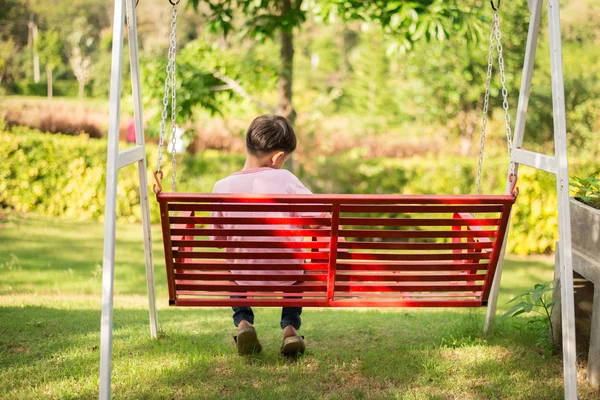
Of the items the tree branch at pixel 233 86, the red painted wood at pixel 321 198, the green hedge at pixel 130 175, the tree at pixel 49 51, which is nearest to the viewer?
the red painted wood at pixel 321 198

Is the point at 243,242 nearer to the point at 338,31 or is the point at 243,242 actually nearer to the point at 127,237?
the point at 127,237

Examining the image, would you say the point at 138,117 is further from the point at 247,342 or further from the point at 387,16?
the point at 387,16

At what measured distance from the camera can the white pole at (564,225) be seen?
2582 mm

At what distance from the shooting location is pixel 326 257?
299 centimetres

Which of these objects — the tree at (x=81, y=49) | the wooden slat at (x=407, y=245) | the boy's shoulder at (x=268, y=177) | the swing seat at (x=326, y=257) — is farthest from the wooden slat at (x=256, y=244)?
the tree at (x=81, y=49)

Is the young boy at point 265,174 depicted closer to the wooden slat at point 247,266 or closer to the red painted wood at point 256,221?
the wooden slat at point 247,266

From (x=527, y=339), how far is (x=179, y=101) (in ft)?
17.6

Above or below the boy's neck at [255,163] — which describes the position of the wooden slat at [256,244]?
below

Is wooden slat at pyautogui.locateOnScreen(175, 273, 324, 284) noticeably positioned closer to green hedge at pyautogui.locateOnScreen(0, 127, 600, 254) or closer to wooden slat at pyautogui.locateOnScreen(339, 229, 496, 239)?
wooden slat at pyautogui.locateOnScreen(339, 229, 496, 239)

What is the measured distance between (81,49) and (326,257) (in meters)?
22.8

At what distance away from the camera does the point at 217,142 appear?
13.6 metres

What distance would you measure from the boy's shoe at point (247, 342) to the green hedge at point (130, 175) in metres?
6.64

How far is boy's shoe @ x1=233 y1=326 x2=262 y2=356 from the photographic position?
329 centimetres

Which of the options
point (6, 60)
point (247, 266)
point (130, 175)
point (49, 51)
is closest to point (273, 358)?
point (247, 266)
